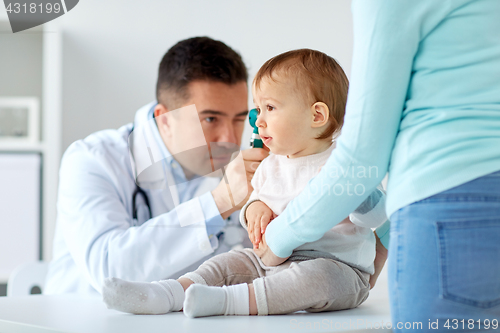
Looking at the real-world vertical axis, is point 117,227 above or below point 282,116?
below

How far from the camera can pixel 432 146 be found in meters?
0.46

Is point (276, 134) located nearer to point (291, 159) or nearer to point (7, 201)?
point (291, 159)

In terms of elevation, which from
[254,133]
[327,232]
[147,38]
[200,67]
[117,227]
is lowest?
[117,227]

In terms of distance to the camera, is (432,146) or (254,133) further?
(254,133)

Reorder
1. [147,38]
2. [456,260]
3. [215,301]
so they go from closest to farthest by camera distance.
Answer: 1. [456,260]
2. [215,301]
3. [147,38]

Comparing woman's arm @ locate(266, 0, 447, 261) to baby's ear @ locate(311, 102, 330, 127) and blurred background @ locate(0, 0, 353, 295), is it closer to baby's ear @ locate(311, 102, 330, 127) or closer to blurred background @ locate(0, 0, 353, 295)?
baby's ear @ locate(311, 102, 330, 127)

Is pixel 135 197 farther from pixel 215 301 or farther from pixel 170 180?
pixel 215 301

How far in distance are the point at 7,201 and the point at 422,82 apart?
1.68 meters

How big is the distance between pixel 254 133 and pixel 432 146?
31 cm

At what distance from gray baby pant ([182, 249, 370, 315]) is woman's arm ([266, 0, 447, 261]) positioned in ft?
0.39

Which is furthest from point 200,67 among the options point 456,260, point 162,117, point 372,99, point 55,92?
point 55,92

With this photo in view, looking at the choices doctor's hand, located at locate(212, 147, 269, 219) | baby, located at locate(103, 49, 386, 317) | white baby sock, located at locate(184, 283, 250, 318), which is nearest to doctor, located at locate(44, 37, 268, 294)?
doctor's hand, located at locate(212, 147, 269, 219)

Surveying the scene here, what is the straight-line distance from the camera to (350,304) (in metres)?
0.66

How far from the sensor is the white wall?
82 centimetres
